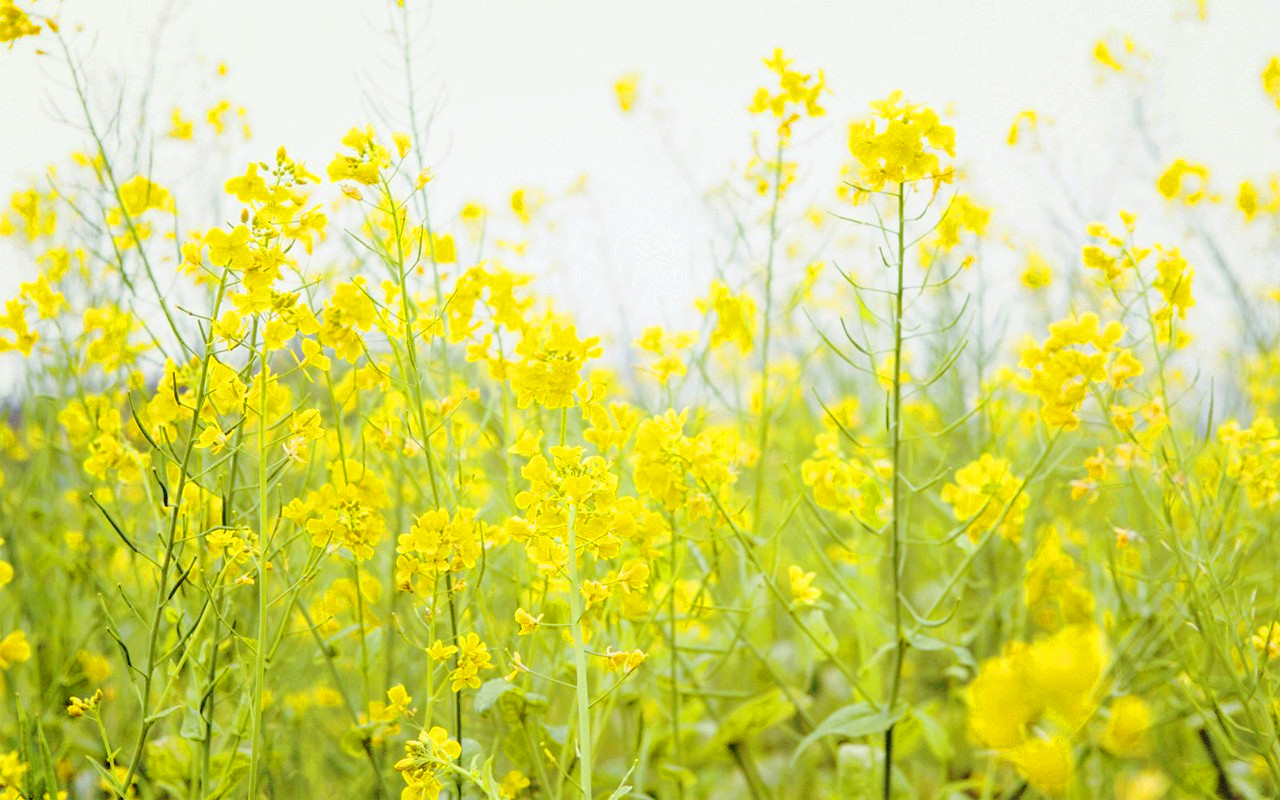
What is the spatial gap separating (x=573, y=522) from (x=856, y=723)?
0.64 m

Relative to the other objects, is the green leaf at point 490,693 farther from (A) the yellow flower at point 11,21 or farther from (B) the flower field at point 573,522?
(A) the yellow flower at point 11,21

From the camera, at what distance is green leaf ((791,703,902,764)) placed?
137 centimetres

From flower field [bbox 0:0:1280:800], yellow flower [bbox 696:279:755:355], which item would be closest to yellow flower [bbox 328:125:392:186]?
flower field [bbox 0:0:1280:800]

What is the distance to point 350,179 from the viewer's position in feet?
3.82

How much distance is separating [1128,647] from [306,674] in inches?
69.3

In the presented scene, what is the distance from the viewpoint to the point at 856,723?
142cm

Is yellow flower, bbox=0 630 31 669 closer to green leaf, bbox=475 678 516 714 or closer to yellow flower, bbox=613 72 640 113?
green leaf, bbox=475 678 516 714

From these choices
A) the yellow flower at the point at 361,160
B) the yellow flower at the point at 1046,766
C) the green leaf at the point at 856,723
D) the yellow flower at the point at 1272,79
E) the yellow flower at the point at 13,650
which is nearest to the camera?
the yellow flower at the point at 1046,766

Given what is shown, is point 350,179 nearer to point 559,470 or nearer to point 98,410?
point 559,470

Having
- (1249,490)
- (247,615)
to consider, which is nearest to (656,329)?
(247,615)

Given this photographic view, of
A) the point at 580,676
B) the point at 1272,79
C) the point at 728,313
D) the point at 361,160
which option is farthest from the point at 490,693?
the point at 1272,79

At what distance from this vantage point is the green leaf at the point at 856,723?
1.37 m

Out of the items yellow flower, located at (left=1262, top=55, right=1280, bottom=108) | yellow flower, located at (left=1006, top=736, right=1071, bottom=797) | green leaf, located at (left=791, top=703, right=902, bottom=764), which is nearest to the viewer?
yellow flower, located at (left=1006, top=736, right=1071, bottom=797)

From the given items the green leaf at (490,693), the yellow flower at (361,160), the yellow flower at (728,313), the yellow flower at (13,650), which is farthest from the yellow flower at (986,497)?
the yellow flower at (13,650)
